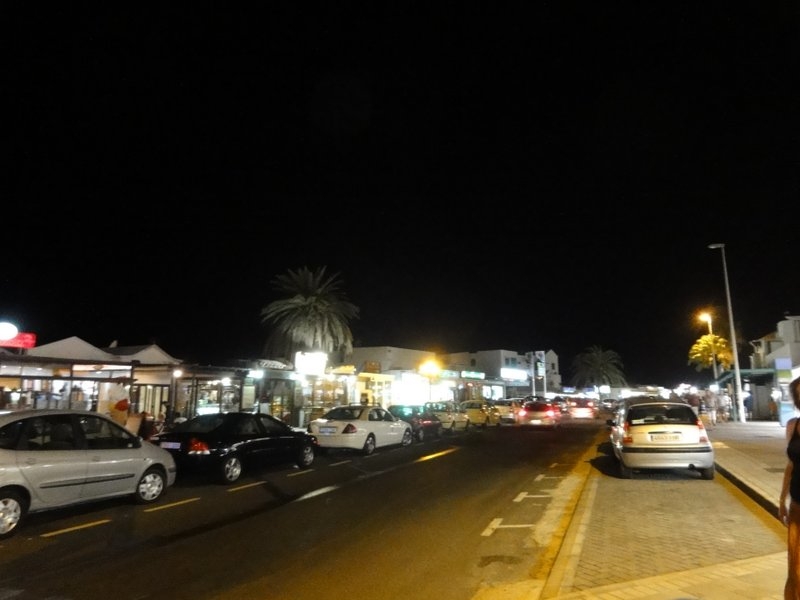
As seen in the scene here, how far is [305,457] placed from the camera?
51.9ft

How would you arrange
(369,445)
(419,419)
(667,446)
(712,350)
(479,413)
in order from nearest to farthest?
(667,446), (369,445), (419,419), (479,413), (712,350)

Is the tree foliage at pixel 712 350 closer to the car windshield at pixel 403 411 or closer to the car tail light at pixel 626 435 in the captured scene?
the car windshield at pixel 403 411

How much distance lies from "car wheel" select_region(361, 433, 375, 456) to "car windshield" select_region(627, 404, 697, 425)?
804 centimetres

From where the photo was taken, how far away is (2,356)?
15.6m

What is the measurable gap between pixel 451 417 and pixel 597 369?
80849 mm

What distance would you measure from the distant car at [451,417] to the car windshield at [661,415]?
14.4 m

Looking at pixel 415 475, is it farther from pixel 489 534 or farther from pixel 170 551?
pixel 170 551

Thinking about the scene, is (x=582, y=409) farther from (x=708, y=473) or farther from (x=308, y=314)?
(x=708, y=473)

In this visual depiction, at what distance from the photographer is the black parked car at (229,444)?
42.7 feet

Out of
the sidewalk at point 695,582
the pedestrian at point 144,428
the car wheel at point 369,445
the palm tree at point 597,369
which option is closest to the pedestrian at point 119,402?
the pedestrian at point 144,428

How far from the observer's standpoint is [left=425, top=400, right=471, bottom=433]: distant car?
28.5 m

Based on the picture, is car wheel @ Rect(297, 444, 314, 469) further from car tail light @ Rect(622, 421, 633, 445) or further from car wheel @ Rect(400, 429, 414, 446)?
car tail light @ Rect(622, 421, 633, 445)

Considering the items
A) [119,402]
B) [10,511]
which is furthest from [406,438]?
[10,511]

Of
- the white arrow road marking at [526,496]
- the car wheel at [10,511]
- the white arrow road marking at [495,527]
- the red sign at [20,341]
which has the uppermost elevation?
the red sign at [20,341]
